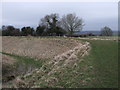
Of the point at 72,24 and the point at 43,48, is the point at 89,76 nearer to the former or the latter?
the point at 43,48

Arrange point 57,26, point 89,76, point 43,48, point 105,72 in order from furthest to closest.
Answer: point 57,26 < point 43,48 < point 105,72 < point 89,76

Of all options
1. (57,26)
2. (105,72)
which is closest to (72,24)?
(57,26)

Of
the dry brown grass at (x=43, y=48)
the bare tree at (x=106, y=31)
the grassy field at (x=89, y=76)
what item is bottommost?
the grassy field at (x=89, y=76)

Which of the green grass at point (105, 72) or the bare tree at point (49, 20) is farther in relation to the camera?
the bare tree at point (49, 20)

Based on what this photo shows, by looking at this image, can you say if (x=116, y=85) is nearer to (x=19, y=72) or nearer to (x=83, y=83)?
(x=83, y=83)

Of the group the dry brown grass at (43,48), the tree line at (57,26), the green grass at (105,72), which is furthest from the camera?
the tree line at (57,26)

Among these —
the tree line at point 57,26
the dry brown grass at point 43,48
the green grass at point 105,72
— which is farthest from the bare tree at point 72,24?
the green grass at point 105,72

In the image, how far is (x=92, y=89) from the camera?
239 inches

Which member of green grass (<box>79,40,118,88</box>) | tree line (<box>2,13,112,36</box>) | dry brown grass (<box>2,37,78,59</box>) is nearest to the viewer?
green grass (<box>79,40,118,88</box>)

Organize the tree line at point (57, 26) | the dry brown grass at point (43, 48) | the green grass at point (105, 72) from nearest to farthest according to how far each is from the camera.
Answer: the green grass at point (105, 72), the dry brown grass at point (43, 48), the tree line at point (57, 26)

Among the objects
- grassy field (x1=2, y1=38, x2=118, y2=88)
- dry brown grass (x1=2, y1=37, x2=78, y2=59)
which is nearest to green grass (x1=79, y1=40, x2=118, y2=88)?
grassy field (x1=2, y1=38, x2=118, y2=88)

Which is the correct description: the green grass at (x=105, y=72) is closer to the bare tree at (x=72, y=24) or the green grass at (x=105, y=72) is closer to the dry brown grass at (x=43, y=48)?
the dry brown grass at (x=43, y=48)

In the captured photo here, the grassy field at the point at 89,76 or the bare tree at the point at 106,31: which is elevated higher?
the bare tree at the point at 106,31

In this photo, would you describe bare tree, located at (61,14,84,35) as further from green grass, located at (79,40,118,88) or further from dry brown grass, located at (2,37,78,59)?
green grass, located at (79,40,118,88)
